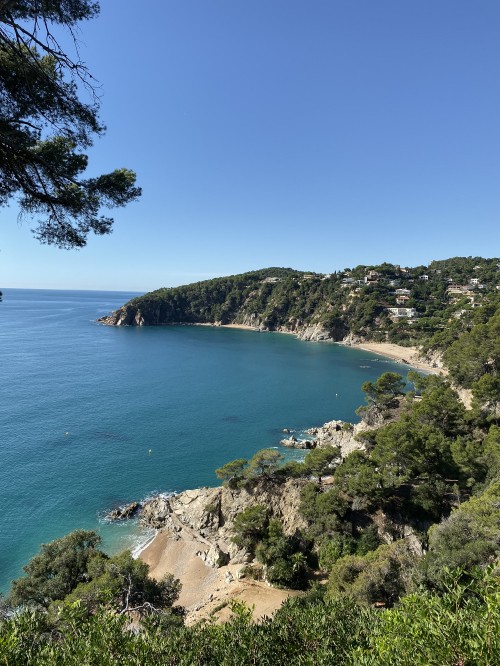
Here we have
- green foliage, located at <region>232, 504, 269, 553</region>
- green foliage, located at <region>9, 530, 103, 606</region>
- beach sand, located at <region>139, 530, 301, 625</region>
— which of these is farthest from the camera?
green foliage, located at <region>232, 504, 269, 553</region>

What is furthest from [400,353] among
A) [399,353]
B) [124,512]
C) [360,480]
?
[124,512]

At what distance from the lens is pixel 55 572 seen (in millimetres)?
14789

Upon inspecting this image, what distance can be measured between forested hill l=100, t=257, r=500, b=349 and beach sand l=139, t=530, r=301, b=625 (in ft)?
183

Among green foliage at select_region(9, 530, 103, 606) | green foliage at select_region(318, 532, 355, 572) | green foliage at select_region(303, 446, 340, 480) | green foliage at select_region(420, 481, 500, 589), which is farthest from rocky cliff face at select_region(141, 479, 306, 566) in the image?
green foliage at select_region(420, 481, 500, 589)

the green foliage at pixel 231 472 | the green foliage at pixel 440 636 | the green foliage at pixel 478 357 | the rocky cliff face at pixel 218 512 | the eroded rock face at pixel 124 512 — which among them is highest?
the green foliage at pixel 478 357

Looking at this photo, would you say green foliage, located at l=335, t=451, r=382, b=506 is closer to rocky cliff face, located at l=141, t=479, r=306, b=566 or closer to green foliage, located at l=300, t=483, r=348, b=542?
green foliage, located at l=300, t=483, r=348, b=542

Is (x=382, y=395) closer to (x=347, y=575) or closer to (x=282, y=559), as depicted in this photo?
(x=282, y=559)

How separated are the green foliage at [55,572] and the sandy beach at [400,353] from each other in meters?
57.8

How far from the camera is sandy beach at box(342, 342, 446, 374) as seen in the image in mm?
64750

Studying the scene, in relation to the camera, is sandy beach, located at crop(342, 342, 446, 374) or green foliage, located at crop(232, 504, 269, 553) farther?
sandy beach, located at crop(342, 342, 446, 374)

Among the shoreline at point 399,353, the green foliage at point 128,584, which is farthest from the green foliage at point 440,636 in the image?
the shoreline at point 399,353

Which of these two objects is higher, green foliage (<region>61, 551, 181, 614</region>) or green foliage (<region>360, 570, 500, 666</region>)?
green foliage (<region>360, 570, 500, 666</region>)

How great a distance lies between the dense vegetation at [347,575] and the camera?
4.99m

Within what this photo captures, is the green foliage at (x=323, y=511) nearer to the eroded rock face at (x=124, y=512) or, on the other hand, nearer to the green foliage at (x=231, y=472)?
the green foliage at (x=231, y=472)
